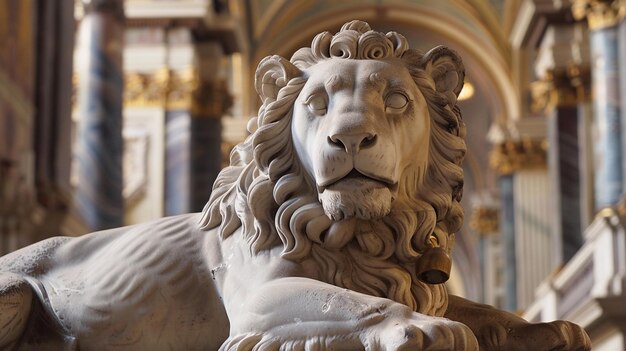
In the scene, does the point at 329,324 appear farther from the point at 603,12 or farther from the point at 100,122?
the point at 603,12

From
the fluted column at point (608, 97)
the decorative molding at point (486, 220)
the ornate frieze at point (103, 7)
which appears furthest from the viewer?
the decorative molding at point (486, 220)

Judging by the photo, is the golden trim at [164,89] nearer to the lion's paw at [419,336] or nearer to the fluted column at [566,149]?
the fluted column at [566,149]

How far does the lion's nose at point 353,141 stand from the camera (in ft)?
8.65

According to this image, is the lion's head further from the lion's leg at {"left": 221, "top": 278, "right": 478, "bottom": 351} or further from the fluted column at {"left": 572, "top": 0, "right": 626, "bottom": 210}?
the fluted column at {"left": 572, "top": 0, "right": 626, "bottom": 210}

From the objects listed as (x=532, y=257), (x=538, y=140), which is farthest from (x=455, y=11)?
(x=532, y=257)

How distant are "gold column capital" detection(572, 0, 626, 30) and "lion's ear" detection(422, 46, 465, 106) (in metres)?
11.7

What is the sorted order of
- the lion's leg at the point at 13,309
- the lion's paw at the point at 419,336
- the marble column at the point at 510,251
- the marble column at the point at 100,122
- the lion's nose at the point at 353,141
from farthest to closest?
the marble column at the point at 510,251 → the marble column at the point at 100,122 → the lion's leg at the point at 13,309 → the lion's nose at the point at 353,141 → the lion's paw at the point at 419,336

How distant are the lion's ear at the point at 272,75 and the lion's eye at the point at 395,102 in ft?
0.74

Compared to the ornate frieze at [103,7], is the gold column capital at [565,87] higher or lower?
lower

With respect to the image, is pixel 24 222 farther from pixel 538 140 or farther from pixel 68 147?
→ pixel 538 140

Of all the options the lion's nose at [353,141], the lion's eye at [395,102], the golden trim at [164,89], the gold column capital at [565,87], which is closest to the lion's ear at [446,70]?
the lion's eye at [395,102]

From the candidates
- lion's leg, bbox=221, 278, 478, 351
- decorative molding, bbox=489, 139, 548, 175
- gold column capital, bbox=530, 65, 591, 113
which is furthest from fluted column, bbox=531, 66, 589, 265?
lion's leg, bbox=221, 278, 478, 351

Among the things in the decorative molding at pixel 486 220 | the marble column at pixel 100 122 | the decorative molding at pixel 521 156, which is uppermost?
the marble column at pixel 100 122

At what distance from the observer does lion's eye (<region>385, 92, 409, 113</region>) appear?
2775 millimetres
